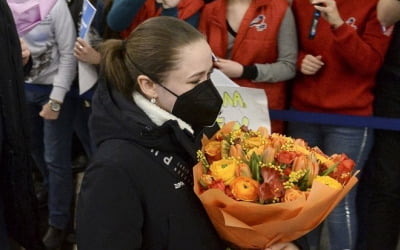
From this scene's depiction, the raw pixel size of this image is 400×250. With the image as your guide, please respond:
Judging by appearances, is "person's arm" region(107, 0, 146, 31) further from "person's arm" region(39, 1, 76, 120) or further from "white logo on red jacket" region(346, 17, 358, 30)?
"white logo on red jacket" region(346, 17, 358, 30)

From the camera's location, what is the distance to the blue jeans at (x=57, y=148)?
325cm

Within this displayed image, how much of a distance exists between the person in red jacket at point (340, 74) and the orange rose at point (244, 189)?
48.9 inches

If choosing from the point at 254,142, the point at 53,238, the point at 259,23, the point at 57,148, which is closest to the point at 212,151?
the point at 254,142

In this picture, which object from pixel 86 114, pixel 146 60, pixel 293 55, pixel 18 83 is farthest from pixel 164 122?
pixel 86 114

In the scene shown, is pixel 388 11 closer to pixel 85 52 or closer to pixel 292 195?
pixel 292 195

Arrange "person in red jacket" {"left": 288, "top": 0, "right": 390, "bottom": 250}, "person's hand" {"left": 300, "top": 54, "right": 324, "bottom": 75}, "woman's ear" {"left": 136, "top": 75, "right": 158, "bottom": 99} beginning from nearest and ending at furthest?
"woman's ear" {"left": 136, "top": 75, "right": 158, "bottom": 99}
"person in red jacket" {"left": 288, "top": 0, "right": 390, "bottom": 250}
"person's hand" {"left": 300, "top": 54, "right": 324, "bottom": 75}

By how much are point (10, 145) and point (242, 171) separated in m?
1.10

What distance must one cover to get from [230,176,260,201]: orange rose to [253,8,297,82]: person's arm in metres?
1.33

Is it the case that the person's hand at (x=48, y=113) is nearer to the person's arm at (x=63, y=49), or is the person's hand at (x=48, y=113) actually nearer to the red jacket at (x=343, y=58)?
the person's arm at (x=63, y=49)

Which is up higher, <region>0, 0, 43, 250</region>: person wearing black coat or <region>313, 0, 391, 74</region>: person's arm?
<region>313, 0, 391, 74</region>: person's arm

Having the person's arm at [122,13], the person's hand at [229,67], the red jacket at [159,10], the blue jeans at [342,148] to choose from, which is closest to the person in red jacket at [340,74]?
the blue jeans at [342,148]

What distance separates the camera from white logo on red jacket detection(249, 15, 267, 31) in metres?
2.71

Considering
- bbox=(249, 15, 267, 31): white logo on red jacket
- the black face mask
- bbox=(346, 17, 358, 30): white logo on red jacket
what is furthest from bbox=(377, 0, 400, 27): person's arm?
the black face mask

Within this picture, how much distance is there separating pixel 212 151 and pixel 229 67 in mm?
1101
